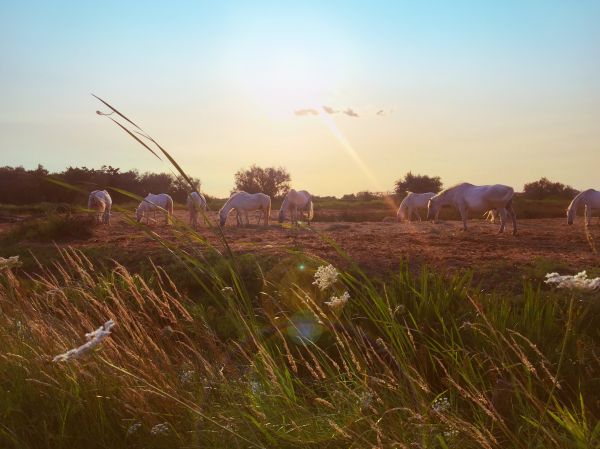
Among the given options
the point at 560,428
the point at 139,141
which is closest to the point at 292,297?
the point at 560,428

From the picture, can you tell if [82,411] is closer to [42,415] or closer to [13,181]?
[42,415]

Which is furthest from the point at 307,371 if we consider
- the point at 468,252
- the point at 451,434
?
the point at 468,252

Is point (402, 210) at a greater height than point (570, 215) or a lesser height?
greater

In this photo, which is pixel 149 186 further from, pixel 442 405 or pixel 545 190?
pixel 442 405

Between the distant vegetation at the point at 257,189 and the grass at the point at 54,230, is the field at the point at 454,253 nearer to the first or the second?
the grass at the point at 54,230

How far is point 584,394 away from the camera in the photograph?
3.52 m

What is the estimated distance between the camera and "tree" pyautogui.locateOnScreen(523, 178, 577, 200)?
167ft

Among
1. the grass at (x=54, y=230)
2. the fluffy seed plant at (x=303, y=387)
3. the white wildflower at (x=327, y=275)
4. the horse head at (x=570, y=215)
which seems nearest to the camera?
the fluffy seed plant at (x=303, y=387)

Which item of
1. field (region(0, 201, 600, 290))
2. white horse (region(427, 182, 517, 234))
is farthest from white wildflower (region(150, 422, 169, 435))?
white horse (region(427, 182, 517, 234))

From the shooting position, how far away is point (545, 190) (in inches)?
2021

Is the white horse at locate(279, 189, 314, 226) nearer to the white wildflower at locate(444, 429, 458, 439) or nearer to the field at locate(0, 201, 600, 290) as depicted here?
the field at locate(0, 201, 600, 290)

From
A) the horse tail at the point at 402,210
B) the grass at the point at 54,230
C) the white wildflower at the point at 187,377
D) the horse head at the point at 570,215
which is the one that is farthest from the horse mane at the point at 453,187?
the white wildflower at the point at 187,377

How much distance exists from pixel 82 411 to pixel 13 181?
42.3 metres

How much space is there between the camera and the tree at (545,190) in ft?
167
